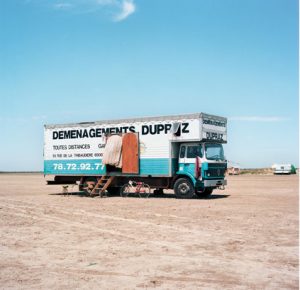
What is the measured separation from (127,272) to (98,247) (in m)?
2.19

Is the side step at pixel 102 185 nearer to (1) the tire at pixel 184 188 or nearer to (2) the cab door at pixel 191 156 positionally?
(1) the tire at pixel 184 188

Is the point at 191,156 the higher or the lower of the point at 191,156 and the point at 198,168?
the higher

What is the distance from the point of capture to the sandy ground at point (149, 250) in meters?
7.07

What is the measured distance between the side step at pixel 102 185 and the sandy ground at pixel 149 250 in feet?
24.8

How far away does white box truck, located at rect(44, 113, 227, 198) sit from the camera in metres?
21.5

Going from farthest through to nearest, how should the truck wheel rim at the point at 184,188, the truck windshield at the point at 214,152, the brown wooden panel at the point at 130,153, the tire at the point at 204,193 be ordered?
the tire at the point at 204,193 < the brown wooden panel at the point at 130,153 < the truck wheel rim at the point at 184,188 < the truck windshield at the point at 214,152

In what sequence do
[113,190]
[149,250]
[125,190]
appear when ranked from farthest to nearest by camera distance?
[113,190] → [125,190] → [149,250]

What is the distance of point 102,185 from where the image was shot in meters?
24.0

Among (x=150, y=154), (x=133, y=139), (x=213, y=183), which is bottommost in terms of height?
(x=213, y=183)

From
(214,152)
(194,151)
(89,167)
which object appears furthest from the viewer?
(89,167)

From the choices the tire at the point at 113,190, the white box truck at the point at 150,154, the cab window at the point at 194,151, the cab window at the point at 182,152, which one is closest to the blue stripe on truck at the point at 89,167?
the white box truck at the point at 150,154

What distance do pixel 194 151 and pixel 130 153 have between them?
10.6ft

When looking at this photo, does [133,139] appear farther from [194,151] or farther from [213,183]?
[213,183]

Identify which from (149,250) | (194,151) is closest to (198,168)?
(194,151)
